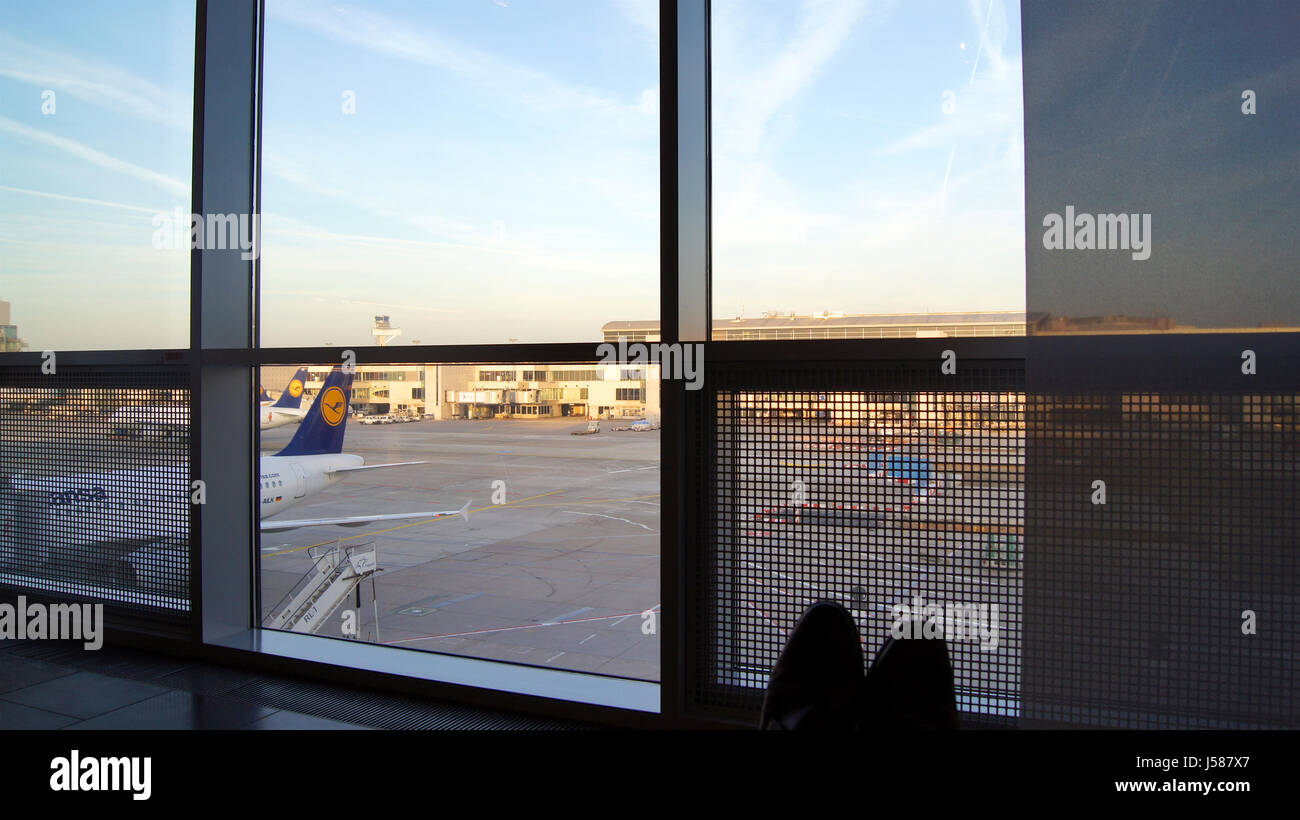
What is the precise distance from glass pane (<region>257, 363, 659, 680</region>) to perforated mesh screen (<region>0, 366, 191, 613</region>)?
373 mm

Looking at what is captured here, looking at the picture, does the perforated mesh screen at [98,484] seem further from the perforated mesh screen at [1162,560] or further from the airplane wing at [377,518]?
the perforated mesh screen at [1162,560]

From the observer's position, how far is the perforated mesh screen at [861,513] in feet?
6.82

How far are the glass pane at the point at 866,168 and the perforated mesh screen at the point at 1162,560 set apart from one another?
20.7 inches

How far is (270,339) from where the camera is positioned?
3.28m

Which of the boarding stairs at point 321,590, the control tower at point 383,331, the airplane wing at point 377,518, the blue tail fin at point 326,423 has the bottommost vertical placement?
the boarding stairs at point 321,590

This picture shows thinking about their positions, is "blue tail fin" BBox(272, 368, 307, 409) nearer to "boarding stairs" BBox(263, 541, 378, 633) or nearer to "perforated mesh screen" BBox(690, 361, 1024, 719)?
"boarding stairs" BBox(263, 541, 378, 633)

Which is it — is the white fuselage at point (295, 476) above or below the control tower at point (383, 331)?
below

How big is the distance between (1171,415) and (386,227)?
2917 millimetres

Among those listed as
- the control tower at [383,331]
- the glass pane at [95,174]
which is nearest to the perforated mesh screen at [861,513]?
the control tower at [383,331]

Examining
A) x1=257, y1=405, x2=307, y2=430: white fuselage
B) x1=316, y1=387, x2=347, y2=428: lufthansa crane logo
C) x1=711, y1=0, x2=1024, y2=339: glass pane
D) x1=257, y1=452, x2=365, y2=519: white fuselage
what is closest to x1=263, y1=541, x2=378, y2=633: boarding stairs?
x1=257, y1=452, x2=365, y2=519: white fuselage

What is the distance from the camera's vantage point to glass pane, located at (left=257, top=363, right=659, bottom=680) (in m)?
2.87

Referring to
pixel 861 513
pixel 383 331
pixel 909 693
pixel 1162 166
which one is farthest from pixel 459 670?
pixel 1162 166
